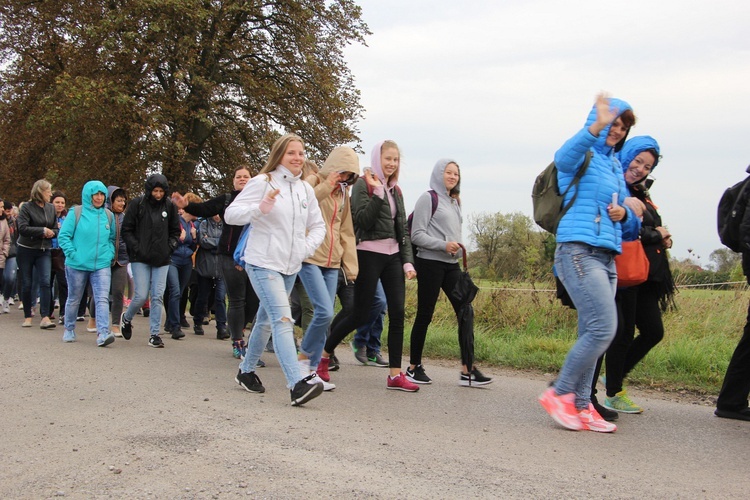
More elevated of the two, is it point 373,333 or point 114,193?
point 114,193

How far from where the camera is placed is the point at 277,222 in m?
5.83

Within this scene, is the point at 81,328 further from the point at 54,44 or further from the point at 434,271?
the point at 54,44

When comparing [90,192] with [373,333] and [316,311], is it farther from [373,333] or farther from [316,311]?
[316,311]

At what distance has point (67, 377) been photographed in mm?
6555

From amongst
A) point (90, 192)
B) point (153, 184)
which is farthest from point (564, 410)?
point (90, 192)

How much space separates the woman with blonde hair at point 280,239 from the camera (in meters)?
5.64

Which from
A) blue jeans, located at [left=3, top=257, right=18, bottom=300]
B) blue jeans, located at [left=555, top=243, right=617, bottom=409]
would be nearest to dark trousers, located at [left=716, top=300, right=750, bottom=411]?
blue jeans, located at [left=555, top=243, right=617, bottom=409]

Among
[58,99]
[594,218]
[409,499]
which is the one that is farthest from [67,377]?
[58,99]

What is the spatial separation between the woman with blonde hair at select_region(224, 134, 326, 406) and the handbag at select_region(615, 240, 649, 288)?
2342 millimetres

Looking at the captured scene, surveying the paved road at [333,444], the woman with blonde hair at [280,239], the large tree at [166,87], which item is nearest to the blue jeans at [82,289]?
the paved road at [333,444]

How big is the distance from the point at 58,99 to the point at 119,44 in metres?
2.45

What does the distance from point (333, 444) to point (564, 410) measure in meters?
1.69

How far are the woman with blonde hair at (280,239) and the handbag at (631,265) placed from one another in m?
2.34

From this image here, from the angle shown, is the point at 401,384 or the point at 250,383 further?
the point at 401,384
